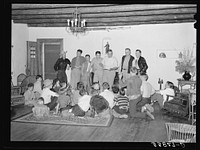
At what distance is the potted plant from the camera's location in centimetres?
678

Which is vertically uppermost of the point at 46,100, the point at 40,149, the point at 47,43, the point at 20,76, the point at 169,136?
the point at 47,43

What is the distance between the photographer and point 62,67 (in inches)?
266

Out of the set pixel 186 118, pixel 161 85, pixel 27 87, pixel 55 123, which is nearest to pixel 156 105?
pixel 186 118

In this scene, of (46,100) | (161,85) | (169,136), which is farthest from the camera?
(161,85)

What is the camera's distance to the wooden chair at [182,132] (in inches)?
158

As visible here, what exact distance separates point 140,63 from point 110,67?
0.99 m

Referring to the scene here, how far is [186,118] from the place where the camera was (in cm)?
530

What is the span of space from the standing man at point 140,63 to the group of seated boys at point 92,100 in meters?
0.67

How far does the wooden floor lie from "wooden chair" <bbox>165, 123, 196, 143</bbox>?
0.21 meters

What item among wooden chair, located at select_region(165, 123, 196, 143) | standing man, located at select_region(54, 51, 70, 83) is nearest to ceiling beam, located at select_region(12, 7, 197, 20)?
standing man, located at select_region(54, 51, 70, 83)

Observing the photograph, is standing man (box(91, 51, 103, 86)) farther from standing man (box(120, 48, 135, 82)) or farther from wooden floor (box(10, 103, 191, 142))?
wooden floor (box(10, 103, 191, 142))
